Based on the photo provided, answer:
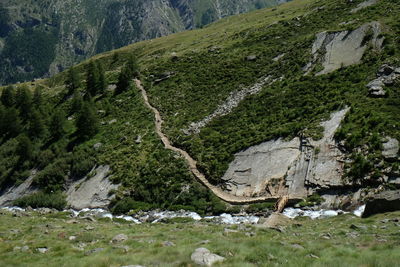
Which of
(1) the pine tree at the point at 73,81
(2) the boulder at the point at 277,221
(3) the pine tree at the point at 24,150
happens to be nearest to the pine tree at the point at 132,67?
(1) the pine tree at the point at 73,81

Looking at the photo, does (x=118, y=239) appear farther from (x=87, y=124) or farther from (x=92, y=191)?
(x=87, y=124)

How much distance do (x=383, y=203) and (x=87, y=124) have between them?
48235 mm

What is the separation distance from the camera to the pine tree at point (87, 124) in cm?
5675

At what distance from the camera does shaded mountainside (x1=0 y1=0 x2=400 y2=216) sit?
30172 mm

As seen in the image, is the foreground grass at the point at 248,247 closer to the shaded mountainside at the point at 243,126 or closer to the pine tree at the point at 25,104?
the shaded mountainside at the point at 243,126

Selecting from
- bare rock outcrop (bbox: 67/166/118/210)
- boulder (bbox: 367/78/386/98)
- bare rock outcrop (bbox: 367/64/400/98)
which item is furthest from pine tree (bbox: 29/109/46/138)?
bare rock outcrop (bbox: 367/64/400/98)

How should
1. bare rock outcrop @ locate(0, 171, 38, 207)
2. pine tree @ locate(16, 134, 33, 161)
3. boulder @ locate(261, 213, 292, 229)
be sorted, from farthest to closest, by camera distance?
1. pine tree @ locate(16, 134, 33, 161)
2. bare rock outcrop @ locate(0, 171, 38, 207)
3. boulder @ locate(261, 213, 292, 229)

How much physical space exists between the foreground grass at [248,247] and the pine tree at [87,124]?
35903 mm

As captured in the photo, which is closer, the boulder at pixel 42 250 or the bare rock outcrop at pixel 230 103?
the boulder at pixel 42 250

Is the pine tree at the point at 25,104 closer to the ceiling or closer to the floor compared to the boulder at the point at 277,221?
closer to the ceiling

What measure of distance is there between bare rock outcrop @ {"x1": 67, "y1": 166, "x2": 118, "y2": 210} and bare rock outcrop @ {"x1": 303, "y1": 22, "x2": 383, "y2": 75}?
33825 mm

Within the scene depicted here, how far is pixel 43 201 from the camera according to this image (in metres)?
42.8

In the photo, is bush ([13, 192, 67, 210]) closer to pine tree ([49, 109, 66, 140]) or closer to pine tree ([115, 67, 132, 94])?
pine tree ([49, 109, 66, 140])

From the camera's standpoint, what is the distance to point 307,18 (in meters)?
76.9
